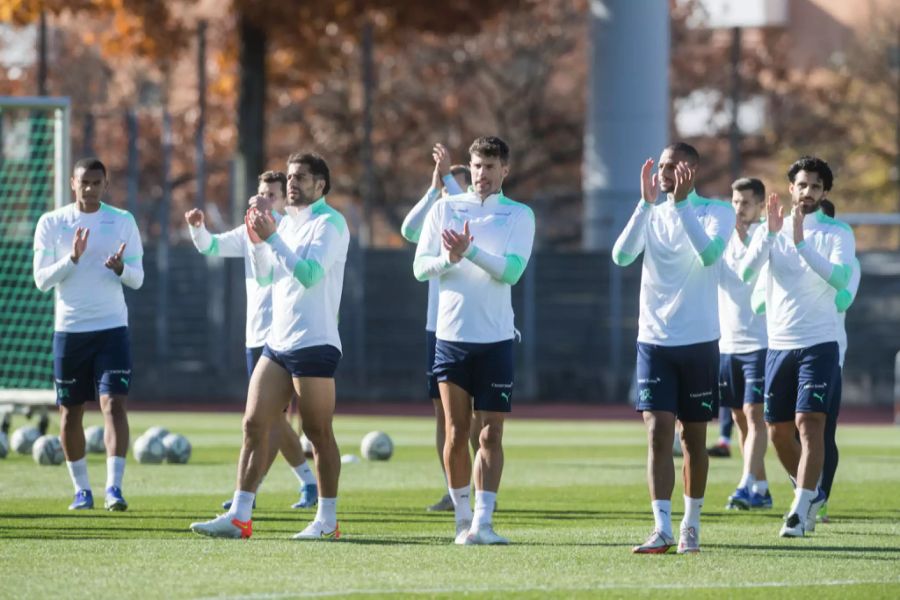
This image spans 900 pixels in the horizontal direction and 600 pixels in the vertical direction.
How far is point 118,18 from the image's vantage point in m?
33.1

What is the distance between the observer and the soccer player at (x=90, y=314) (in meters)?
13.2

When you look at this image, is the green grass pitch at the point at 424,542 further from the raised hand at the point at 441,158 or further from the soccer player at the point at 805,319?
the raised hand at the point at 441,158

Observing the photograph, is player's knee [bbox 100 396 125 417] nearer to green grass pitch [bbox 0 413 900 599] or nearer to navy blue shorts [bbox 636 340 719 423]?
green grass pitch [bbox 0 413 900 599]

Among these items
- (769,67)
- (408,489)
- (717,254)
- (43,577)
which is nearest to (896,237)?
(769,67)

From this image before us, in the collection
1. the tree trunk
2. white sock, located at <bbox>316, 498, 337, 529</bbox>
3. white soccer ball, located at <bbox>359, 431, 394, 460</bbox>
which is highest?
the tree trunk

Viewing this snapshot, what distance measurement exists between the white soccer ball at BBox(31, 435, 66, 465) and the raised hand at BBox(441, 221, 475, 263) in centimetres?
757

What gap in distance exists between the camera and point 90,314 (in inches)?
520

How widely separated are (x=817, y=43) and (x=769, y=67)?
26.6 feet

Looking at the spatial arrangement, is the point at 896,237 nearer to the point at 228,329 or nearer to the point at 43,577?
the point at 228,329

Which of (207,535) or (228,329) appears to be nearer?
(207,535)

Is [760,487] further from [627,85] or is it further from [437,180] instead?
[627,85]

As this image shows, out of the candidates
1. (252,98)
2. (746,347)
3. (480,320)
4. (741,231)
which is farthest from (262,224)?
(252,98)

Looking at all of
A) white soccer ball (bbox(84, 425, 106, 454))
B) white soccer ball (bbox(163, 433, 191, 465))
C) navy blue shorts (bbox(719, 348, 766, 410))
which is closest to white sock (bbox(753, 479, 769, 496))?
navy blue shorts (bbox(719, 348, 766, 410))

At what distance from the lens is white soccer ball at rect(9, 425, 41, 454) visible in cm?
1841
